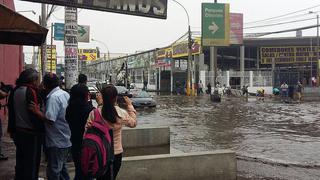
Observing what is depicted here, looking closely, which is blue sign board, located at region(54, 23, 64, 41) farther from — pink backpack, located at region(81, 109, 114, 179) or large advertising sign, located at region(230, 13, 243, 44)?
pink backpack, located at region(81, 109, 114, 179)

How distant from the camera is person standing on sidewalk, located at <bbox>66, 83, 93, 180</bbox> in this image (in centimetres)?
594

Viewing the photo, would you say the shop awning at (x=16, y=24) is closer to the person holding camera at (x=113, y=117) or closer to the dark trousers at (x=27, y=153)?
the dark trousers at (x=27, y=153)

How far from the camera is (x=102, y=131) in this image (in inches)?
198

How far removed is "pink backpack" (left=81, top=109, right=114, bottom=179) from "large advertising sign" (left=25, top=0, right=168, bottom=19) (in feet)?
12.4

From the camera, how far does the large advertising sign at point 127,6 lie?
833cm

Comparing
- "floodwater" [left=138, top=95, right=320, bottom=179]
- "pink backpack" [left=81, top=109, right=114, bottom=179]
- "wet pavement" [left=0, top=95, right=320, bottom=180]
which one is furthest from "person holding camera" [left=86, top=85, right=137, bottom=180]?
"floodwater" [left=138, top=95, right=320, bottom=179]

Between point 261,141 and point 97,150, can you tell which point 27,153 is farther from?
point 261,141

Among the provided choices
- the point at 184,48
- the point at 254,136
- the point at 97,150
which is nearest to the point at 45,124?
the point at 97,150

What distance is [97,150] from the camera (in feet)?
15.9

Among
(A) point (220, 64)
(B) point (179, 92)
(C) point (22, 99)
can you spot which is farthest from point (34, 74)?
(A) point (220, 64)

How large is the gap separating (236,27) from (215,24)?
8761mm

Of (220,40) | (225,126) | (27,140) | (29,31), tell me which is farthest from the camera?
(220,40)

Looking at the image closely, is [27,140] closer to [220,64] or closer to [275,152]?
[275,152]

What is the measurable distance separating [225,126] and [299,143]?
14.5 feet
